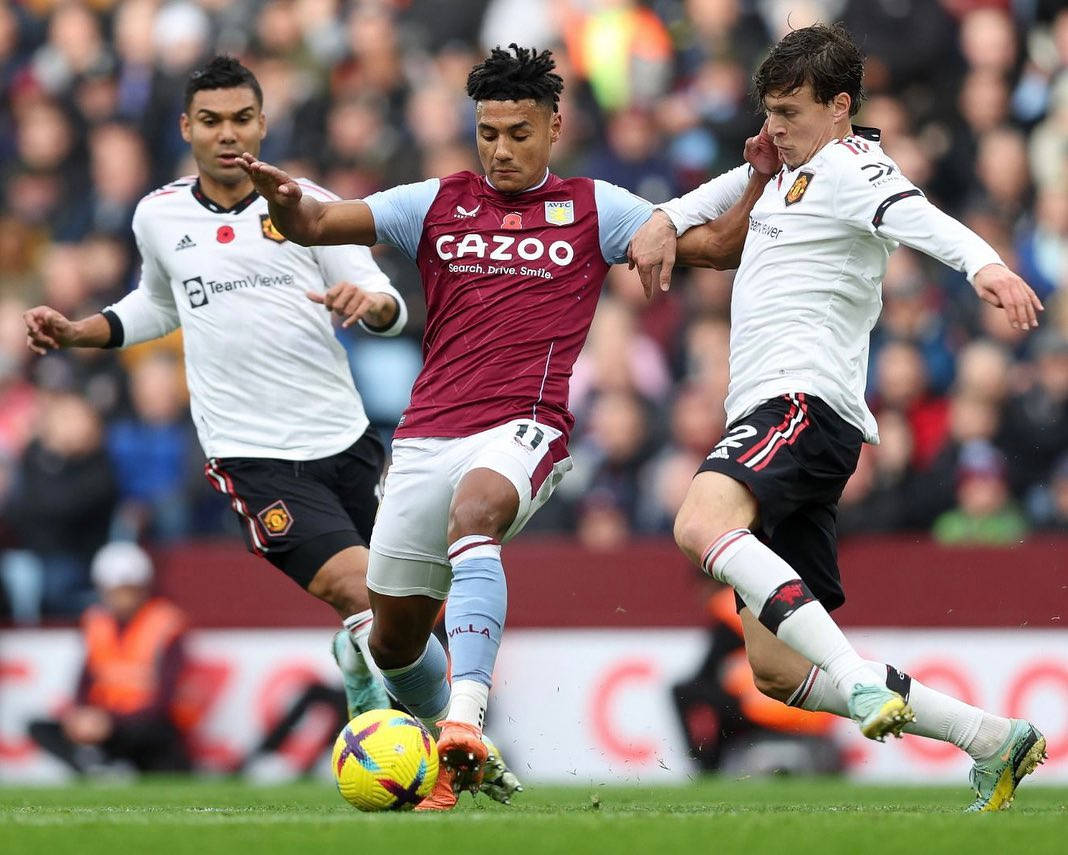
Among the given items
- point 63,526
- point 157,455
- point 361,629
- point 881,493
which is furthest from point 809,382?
point 63,526

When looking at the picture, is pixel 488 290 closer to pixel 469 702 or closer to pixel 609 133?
pixel 469 702

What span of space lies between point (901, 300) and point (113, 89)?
23.3 ft

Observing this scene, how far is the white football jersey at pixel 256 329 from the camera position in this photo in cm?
851

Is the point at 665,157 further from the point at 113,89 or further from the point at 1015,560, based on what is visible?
the point at 113,89

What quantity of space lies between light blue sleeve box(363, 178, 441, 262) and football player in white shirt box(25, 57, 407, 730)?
90cm

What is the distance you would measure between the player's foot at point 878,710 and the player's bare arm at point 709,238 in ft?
5.73

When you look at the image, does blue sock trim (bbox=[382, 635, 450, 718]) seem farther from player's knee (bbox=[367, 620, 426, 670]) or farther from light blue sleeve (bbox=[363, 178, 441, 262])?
light blue sleeve (bbox=[363, 178, 441, 262])

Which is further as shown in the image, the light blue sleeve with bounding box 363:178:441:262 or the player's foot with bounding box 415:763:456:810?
the light blue sleeve with bounding box 363:178:441:262

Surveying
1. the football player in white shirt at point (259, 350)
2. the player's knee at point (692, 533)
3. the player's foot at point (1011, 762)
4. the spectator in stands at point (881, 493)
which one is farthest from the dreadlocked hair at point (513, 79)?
the spectator in stands at point (881, 493)

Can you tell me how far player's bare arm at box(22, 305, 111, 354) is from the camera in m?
8.38

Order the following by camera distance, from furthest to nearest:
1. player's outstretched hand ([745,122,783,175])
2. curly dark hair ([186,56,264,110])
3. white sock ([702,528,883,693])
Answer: curly dark hair ([186,56,264,110]) → player's outstretched hand ([745,122,783,175]) → white sock ([702,528,883,693])

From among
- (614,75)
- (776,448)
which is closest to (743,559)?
(776,448)

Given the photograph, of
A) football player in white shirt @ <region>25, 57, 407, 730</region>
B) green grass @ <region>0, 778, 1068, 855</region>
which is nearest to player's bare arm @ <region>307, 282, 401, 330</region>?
football player in white shirt @ <region>25, 57, 407, 730</region>

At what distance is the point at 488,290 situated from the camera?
23.9 feet
